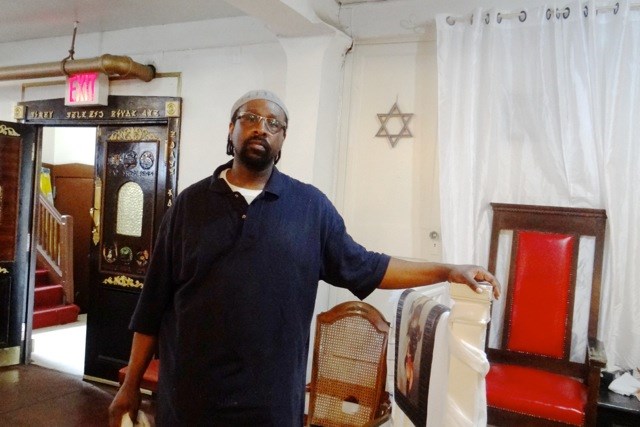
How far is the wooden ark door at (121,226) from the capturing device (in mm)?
3938

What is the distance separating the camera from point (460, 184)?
114 inches

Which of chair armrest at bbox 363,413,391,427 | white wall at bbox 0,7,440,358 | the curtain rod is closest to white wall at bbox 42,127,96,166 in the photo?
white wall at bbox 0,7,440,358

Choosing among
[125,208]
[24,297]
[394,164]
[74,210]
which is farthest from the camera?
[74,210]

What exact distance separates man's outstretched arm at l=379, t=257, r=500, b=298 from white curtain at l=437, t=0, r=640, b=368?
1488 millimetres

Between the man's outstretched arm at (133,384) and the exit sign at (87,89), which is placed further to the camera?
the exit sign at (87,89)

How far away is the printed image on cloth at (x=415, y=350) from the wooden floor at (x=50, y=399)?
2276mm

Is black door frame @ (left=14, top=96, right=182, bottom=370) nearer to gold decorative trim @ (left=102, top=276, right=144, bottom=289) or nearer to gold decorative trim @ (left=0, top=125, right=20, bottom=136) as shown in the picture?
gold decorative trim @ (left=0, top=125, right=20, bottom=136)

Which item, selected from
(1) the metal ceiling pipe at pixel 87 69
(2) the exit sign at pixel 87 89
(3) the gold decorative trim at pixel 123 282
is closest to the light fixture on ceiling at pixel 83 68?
(1) the metal ceiling pipe at pixel 87 69

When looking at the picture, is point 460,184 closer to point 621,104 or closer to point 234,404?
point 621,104

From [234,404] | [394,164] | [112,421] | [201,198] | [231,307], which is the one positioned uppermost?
[394,164]

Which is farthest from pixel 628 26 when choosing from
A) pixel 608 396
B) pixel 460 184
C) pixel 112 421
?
pixel 112 421

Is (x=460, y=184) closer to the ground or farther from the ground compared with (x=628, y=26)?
closer to the ground

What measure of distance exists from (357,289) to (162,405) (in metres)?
0.60

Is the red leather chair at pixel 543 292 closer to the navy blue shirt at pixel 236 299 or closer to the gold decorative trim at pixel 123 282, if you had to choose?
the navy blue shirt at pixel 236 299
